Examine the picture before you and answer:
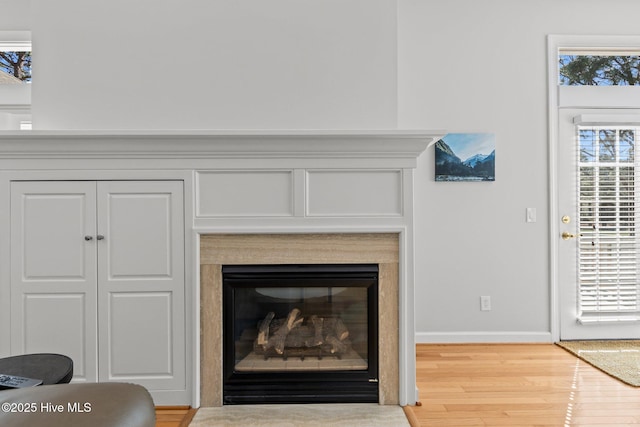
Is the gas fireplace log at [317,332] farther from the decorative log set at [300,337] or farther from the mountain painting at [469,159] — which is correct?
the mountain painting at [469,159]

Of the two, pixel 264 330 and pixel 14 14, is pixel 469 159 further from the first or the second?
pixel 14 14

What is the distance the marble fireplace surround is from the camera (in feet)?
8.23

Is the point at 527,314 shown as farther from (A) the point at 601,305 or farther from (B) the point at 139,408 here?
(B) the point at 139,408

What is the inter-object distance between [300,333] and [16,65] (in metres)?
3.00

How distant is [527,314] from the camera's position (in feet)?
12.3

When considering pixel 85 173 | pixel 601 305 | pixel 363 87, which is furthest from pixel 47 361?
pixel 601 305

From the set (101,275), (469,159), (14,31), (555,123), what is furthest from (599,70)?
(14,31)

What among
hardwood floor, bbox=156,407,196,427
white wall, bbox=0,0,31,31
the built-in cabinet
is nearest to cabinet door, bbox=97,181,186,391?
the built-in cabinet

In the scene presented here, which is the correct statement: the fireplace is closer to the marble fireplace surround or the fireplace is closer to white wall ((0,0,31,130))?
the marble fireplace surround

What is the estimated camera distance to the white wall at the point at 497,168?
371cm

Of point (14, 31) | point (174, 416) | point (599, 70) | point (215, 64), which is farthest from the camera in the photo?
point (599, 70)

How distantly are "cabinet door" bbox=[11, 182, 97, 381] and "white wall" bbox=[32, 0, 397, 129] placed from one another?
45 cm

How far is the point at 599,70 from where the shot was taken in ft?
12.7

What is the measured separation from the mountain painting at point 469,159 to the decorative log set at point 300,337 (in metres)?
1.65
